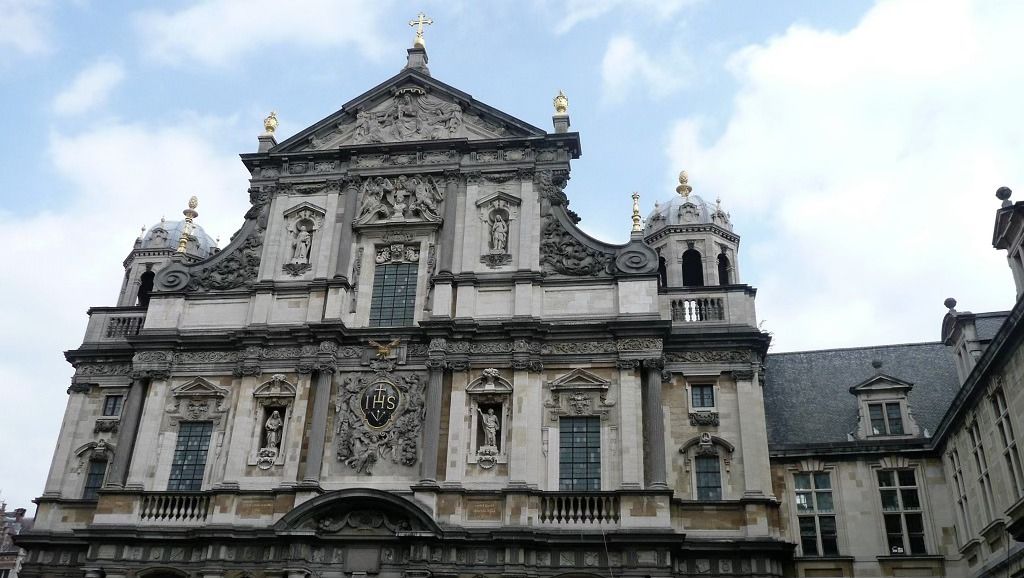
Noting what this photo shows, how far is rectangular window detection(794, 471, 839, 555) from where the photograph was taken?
74.8 ft

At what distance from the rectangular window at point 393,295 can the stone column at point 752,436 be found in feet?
30.3

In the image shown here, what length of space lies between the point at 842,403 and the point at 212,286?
18697 millimetres

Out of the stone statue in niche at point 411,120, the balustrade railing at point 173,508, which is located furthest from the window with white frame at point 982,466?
the balustrade railing at point 173,508

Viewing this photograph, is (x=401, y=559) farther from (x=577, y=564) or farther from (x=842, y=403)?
(x=842, y=403)

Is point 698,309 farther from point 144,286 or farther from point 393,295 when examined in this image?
point 144,286

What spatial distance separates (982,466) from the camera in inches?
754

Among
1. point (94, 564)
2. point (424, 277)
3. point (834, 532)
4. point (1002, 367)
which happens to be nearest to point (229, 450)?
point (94, 564)

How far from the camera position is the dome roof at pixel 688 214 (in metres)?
31.0

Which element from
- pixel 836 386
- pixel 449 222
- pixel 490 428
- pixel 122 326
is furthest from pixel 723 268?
pixel 122 326

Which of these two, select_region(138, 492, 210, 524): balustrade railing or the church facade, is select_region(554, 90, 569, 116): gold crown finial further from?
select_region(138, 492, 210, 524): balustrade railing

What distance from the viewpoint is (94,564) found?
22797mm

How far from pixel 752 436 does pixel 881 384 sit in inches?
175

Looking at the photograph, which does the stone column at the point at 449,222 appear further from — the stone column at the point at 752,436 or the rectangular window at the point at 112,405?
the rectangular window at the point at 112,405

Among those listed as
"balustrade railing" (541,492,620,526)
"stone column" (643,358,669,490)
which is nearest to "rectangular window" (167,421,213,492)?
"balustrade railing" (541,492,620,526)
